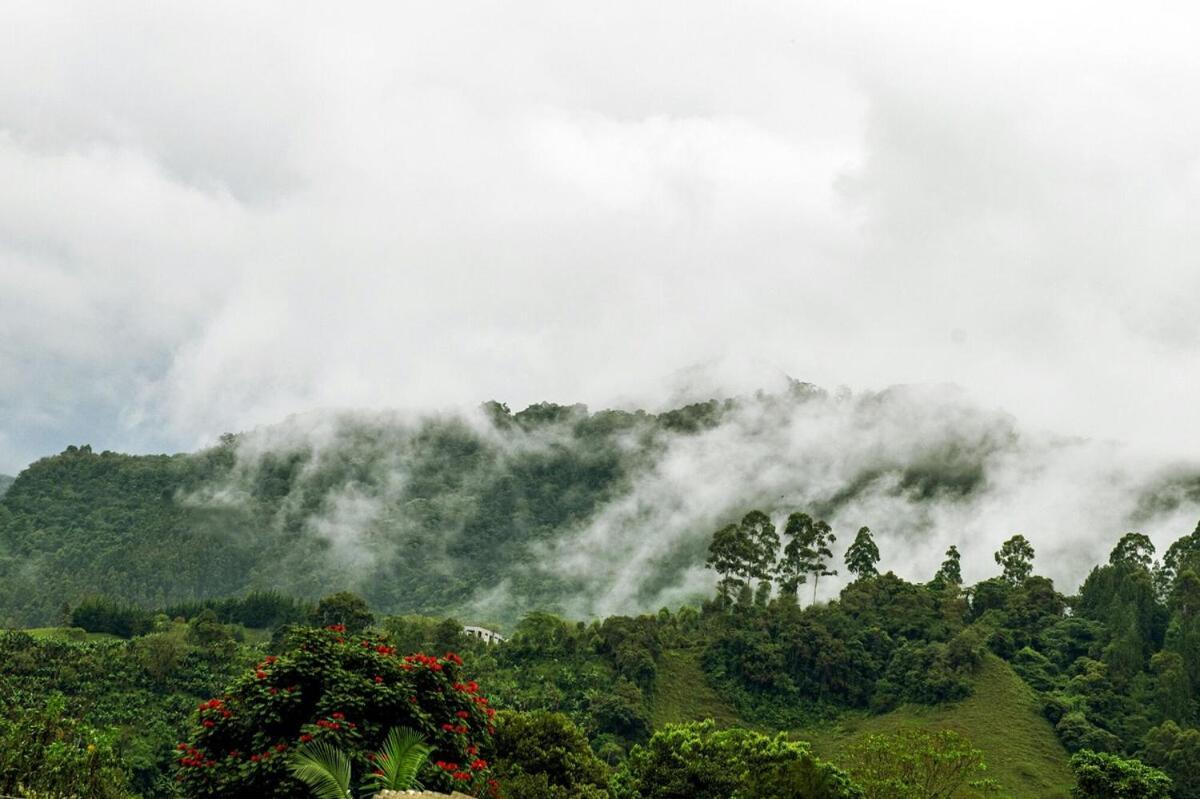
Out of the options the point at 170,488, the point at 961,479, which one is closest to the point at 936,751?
the point at 961,479

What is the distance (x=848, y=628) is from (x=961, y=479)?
8727 cm

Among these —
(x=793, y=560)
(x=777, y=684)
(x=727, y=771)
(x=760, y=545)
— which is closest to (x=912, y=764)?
(x=727, y=771)

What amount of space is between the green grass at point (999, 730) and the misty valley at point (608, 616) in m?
0.26

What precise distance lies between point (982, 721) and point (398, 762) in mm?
61783

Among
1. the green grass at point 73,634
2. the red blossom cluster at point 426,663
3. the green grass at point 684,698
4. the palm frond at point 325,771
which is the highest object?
the green grass at point 73,634

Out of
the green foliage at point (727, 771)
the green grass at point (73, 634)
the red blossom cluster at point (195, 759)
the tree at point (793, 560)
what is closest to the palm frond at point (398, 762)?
the red blossom cluster at point (195, 759)

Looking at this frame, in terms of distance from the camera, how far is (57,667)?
2554 inches

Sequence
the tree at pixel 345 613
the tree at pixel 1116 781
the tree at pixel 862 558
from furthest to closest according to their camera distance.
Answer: the tree at pixel 862 558, the tree at pixel 345 613, the tree at pixel 1116 781

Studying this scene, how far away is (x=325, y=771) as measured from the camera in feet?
53.8

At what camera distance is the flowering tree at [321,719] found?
19.0 metres

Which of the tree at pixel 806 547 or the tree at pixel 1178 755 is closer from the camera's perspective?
the tree at pixel 1178 755

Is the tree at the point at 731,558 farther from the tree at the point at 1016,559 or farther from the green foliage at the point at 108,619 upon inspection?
the green foliage at the point at 108,619

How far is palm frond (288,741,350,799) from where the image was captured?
53.9 ft

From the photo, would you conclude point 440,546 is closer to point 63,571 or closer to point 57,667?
point 63,571
